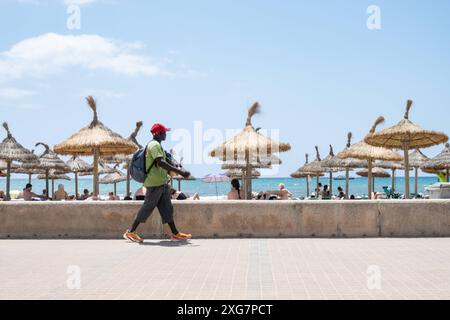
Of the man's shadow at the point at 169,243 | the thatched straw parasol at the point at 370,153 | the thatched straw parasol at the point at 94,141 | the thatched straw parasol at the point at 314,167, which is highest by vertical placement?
the thatched straw parasol at the point at 94,141

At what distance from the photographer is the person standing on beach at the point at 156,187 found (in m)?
7.69

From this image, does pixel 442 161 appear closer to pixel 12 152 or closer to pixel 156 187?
pixel 12 152

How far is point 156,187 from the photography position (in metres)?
7.75

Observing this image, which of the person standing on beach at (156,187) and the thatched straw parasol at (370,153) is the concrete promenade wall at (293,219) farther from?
the thatched straw parasol at (370,153)

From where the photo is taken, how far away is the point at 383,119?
18.8 metres

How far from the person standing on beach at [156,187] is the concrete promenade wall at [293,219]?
649 millimetres

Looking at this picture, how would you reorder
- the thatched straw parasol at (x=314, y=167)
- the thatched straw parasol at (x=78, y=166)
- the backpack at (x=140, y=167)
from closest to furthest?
the backpack at (x=140, y=167) < the thatched straw parasol at (x=78, y=166) < the thatched straw parasol at (x=314, y=167)

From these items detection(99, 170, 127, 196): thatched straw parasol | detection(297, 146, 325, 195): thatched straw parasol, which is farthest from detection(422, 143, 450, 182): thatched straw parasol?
detection(99, 170, 127, 196): thatched straw parasol

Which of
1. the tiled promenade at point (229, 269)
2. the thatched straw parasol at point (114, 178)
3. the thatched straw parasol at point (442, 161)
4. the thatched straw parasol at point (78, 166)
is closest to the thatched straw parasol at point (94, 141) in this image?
the tiled promenade at point (229, 269)

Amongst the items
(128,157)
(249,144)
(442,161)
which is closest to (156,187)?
(249,144)

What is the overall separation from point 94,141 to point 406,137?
9.15 metres

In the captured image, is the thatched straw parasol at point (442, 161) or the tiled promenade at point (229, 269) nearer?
the tiled promenade at point (229, 269)
